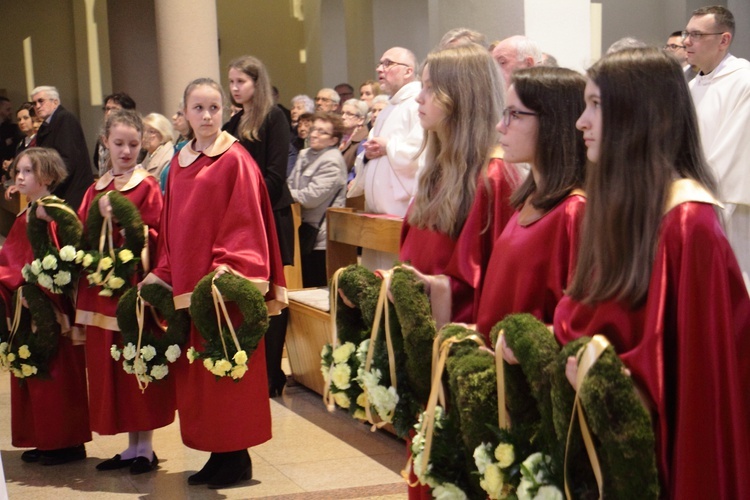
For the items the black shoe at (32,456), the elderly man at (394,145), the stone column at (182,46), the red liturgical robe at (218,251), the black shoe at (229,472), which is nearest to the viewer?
the red liturgical robe at (218,251)

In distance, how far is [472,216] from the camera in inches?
132

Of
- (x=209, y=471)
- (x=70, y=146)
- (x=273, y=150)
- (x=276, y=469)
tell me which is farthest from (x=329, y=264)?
(x=70, y=146)

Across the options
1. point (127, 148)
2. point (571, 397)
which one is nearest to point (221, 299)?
point (127, 148)

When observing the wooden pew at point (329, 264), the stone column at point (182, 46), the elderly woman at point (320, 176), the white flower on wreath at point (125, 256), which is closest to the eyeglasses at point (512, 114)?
the wooden pew at point (329, 264)

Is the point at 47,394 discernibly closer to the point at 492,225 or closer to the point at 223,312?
the point at 223,312

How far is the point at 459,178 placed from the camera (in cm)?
347

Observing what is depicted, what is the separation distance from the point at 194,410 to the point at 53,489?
2.94 ft

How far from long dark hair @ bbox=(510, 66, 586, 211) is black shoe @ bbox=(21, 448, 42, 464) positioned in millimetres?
3663

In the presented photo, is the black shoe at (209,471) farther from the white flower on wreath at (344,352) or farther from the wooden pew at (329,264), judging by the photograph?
the white flower on wreath at (344,352)

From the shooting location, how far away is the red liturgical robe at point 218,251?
473 centimetres

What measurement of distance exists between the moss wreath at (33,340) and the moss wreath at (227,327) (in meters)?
1.10

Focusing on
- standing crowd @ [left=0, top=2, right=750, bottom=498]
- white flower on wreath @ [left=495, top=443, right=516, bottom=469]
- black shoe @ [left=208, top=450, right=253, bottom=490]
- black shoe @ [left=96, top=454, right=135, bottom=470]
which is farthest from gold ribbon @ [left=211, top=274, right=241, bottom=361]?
white flower on wreath @ [left=495, top=443, right=516, bottom=469]

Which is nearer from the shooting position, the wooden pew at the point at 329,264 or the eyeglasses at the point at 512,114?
the eyeglasses at the point at 512,114

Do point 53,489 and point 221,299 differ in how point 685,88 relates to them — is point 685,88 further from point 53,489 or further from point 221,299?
point 53,489
